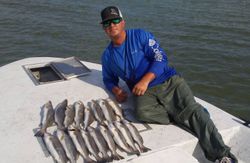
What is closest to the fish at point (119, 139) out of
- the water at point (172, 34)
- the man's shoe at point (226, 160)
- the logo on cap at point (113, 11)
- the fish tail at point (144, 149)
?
the fish tail at point (144, 149)

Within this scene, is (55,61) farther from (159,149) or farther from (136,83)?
(159,149)

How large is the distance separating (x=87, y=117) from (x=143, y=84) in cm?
87

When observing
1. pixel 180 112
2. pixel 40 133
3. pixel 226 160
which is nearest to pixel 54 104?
pixel 40 133

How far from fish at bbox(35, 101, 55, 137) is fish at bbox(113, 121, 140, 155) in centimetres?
84

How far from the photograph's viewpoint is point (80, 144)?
14.1ft

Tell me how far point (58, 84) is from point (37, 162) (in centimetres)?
204

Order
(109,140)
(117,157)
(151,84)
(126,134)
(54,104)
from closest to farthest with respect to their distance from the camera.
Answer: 1. (117,157)
2. (109,140)
3. (126,134)
4. (151,84)
5. (54,104)

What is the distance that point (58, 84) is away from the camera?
5.91m

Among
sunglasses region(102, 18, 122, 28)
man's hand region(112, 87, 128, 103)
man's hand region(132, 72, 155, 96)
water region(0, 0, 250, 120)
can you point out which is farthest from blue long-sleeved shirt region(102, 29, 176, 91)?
water region(0, 0, 250, 120)

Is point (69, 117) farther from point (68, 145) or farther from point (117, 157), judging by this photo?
point (117, 157)

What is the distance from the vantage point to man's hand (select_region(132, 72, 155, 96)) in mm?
4960

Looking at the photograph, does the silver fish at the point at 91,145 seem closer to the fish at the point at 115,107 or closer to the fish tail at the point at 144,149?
the fish tail at the point at 144,149

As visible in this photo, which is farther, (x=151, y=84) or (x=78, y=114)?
(x=151, y=84)

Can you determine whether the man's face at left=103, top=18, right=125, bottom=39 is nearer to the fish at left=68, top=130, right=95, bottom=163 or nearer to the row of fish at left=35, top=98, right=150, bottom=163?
the row of fish at left=35, top=98, right=150, bottom=163
